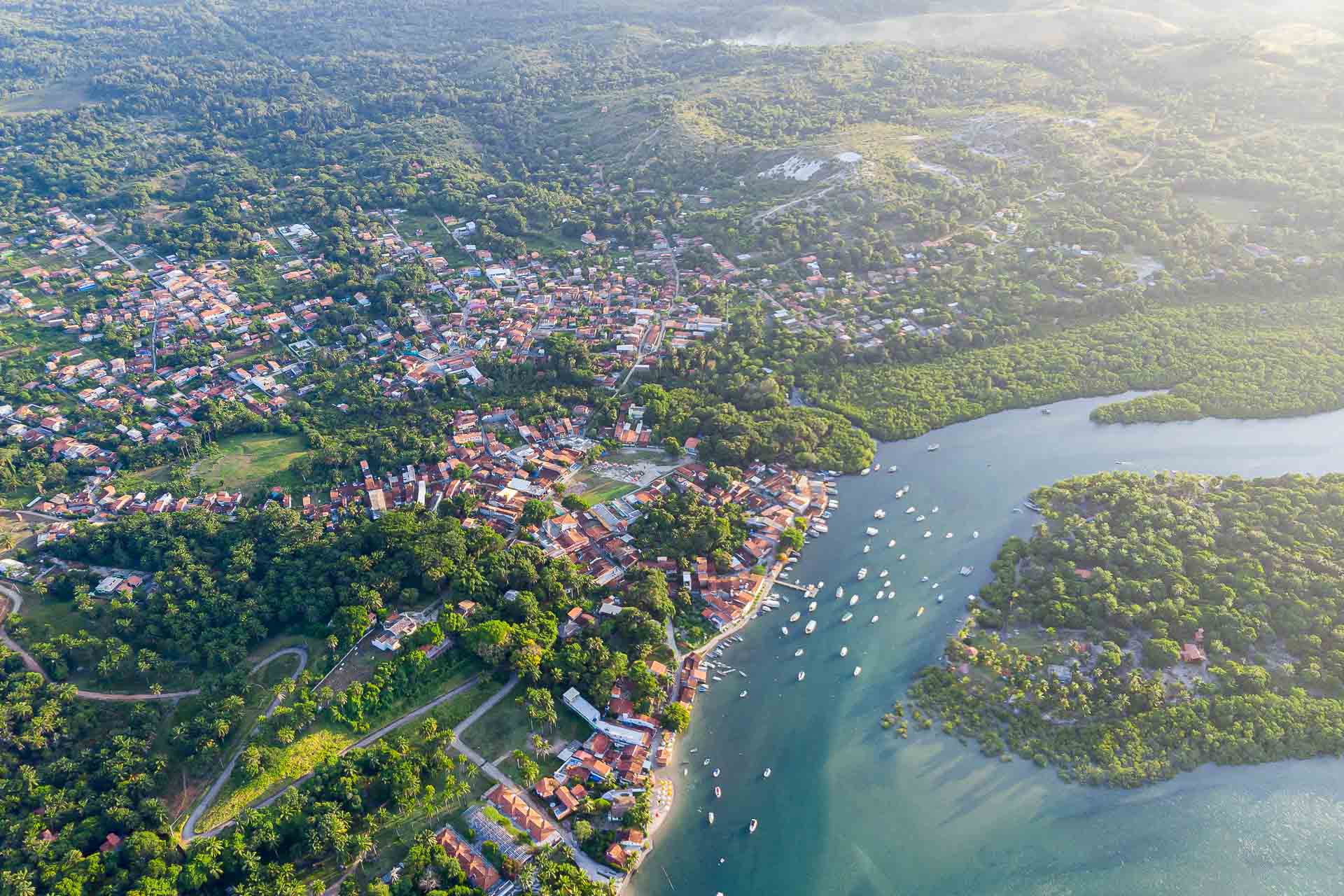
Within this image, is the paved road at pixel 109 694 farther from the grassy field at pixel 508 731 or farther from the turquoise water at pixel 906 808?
the turquoise water at pixel 906 808

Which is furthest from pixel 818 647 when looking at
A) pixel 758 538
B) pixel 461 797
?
pixel 461 797

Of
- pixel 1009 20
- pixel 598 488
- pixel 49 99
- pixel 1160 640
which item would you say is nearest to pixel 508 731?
pixel 598 488

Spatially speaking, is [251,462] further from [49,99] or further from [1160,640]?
[49,99]

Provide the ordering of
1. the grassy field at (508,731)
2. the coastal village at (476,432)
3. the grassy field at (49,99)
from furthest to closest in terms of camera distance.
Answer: the grassy field at (49,99), the grassy field at (508,731), the coastal village at (476,432)

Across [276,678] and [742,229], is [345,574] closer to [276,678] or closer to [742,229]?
[276,678]

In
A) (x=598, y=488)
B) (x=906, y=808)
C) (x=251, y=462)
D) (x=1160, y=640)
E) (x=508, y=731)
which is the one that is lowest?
(x=906, y=808)

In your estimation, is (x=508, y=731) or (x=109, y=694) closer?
(x=508, y=731)

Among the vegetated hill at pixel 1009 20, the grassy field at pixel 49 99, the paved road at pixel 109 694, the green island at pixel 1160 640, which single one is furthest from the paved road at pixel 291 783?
the vegetated hill at pixel 1009 20

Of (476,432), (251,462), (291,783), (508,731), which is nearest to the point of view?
(291,783)
